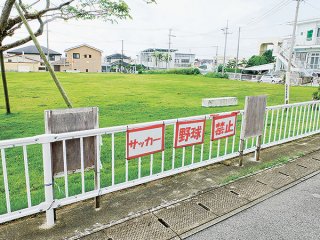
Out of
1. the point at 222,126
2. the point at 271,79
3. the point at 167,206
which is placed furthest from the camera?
the point at 271,79

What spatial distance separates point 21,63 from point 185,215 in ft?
199

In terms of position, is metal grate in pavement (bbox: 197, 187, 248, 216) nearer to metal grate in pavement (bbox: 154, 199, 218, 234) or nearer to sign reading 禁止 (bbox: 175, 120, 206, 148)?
metal grate in pavement (bbox: 154, 199, 218, 234)

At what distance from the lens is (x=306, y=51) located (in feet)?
121

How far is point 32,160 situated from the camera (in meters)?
5.48

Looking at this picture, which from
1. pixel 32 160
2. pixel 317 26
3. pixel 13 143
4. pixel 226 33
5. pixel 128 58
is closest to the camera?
pixel 13 143

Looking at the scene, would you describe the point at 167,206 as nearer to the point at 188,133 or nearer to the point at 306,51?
the point at 188,133

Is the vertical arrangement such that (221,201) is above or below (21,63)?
below

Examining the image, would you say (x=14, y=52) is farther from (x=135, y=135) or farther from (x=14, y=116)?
(x=135, y=135)

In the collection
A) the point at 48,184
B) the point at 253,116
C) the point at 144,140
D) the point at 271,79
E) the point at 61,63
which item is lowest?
the point at 48,184

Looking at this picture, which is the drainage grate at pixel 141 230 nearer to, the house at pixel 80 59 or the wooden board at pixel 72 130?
the wooden board at pixel 72 130

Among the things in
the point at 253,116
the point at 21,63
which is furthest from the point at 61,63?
the point at 253,116

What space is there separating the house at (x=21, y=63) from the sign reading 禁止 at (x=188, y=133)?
5690 centimetres

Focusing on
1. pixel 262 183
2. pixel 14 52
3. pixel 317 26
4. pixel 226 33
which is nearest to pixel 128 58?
pixel 14 52

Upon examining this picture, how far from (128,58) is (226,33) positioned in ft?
151
